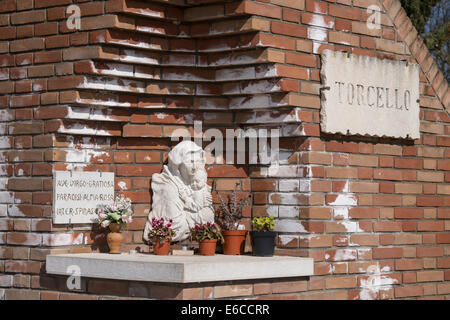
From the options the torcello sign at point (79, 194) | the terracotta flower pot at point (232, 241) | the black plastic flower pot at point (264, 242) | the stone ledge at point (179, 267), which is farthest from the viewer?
the terracotta flower pot at point (232, 241)

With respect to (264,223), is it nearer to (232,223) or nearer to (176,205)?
(232,223)

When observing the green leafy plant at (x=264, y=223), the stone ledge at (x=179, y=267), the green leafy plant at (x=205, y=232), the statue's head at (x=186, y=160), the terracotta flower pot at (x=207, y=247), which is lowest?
the stone ledge at (x=179, y=267)

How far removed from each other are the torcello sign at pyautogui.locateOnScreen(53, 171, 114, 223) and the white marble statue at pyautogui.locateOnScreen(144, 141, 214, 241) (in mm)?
364

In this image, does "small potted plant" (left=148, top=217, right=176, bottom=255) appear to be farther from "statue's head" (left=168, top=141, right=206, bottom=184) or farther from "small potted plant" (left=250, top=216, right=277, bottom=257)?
"small potted plant" (left=250, top=216, right=277, bottom=257)

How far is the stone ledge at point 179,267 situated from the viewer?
509 cm

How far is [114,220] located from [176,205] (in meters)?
0.50

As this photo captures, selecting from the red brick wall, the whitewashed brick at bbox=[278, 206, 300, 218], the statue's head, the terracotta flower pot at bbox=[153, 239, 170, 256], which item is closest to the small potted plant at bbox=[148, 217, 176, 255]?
the terracotta flower pot at bbox=[153, 239, 170, 256]

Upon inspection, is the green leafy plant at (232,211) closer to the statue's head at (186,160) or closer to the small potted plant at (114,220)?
the statue's head at (186,160)

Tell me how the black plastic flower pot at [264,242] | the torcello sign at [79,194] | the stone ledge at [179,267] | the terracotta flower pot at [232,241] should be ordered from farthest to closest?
1. the terracotta flower pot at [232,241]
2. the black plastic flower pot at [264,242]
3. the torcello sign at [79,194]
4. the stone ledge at [179,267]

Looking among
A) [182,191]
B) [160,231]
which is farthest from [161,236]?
[182,191]

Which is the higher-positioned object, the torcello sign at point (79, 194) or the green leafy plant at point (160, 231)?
the torcello sign at point (79, 194)

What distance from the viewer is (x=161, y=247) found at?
584 centimetres

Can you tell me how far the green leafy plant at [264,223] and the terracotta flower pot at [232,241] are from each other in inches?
6.6

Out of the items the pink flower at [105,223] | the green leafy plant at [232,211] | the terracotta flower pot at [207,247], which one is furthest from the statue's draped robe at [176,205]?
the pink flower at [105,223]
